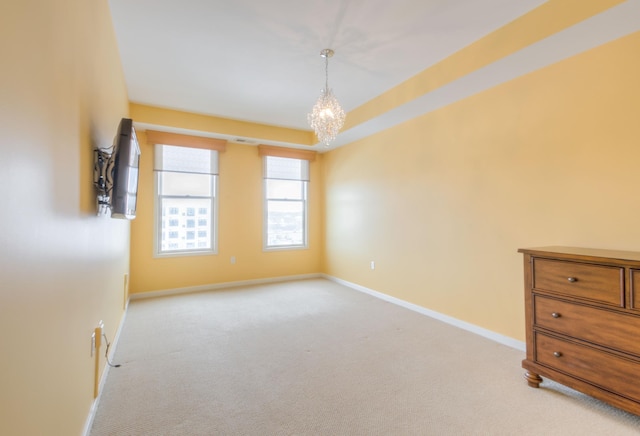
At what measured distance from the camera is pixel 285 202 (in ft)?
18.3

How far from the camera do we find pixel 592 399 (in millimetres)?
1948

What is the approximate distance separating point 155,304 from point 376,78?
160 inches

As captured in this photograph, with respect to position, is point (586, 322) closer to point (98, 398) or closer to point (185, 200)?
point (98, 398)

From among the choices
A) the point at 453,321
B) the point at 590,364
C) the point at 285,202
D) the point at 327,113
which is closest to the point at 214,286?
the point at 285,202

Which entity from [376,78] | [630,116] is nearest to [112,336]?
[376,78]

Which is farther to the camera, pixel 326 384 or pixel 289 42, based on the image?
pixel 289 42

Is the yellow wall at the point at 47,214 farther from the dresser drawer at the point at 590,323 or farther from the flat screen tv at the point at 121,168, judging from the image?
the dresser drawer at the point at 590,323

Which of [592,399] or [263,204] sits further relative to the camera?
[263,204]

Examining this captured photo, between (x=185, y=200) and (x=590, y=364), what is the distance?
16.3ft

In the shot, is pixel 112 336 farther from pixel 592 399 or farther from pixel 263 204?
pixel 592 399

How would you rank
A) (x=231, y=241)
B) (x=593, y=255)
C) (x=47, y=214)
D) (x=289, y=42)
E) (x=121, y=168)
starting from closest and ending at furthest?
1. (x=47, y=214)
2. (x=121, y=168)
3. (x=593, y=255)
4. (x=289, y=42)
5. (x=231, y=241)

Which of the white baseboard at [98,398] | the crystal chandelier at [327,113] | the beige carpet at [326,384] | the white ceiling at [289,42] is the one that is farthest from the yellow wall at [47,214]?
the crystal chandelier at [327,113]

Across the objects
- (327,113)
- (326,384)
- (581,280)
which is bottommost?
(326,384)

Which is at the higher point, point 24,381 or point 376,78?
point 376,78
